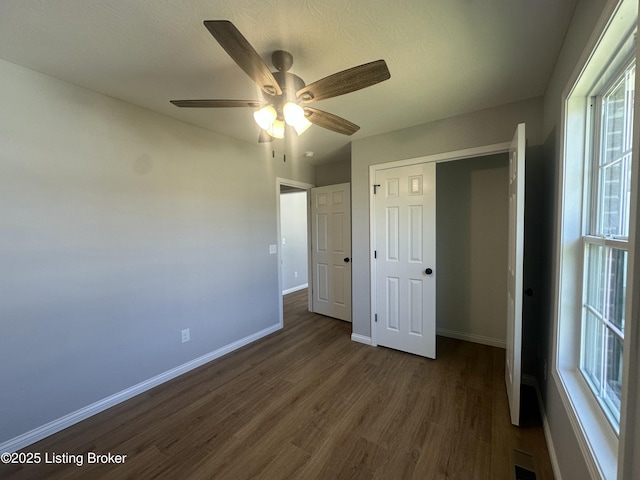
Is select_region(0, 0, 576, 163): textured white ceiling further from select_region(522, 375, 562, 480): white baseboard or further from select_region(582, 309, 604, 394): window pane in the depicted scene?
select_region(522, 375, 562, 480): white baseboard

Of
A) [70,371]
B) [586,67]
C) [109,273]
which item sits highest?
[586,67]

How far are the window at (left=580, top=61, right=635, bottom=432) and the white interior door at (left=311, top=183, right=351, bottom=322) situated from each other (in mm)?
2600

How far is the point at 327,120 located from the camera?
5.60 feet

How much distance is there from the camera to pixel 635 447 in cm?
69

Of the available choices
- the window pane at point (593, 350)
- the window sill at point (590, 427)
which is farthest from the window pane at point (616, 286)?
the window sill at point (590, 427)

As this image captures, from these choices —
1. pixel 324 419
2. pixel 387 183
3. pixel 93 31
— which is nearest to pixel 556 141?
pixel 387 183

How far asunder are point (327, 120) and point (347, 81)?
1.37 ft

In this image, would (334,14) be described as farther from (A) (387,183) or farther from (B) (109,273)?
(B) (109,273)

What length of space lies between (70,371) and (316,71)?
2.69m

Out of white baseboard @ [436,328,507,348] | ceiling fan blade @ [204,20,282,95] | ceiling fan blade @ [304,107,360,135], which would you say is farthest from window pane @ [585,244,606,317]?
white baseboard @ [436,328,507,348]

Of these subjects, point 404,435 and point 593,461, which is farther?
point 404,435

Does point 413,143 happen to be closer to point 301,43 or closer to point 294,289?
point 301,43

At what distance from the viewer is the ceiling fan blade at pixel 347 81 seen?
1.19 m

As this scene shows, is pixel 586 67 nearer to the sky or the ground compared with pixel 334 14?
nearer to the ground
